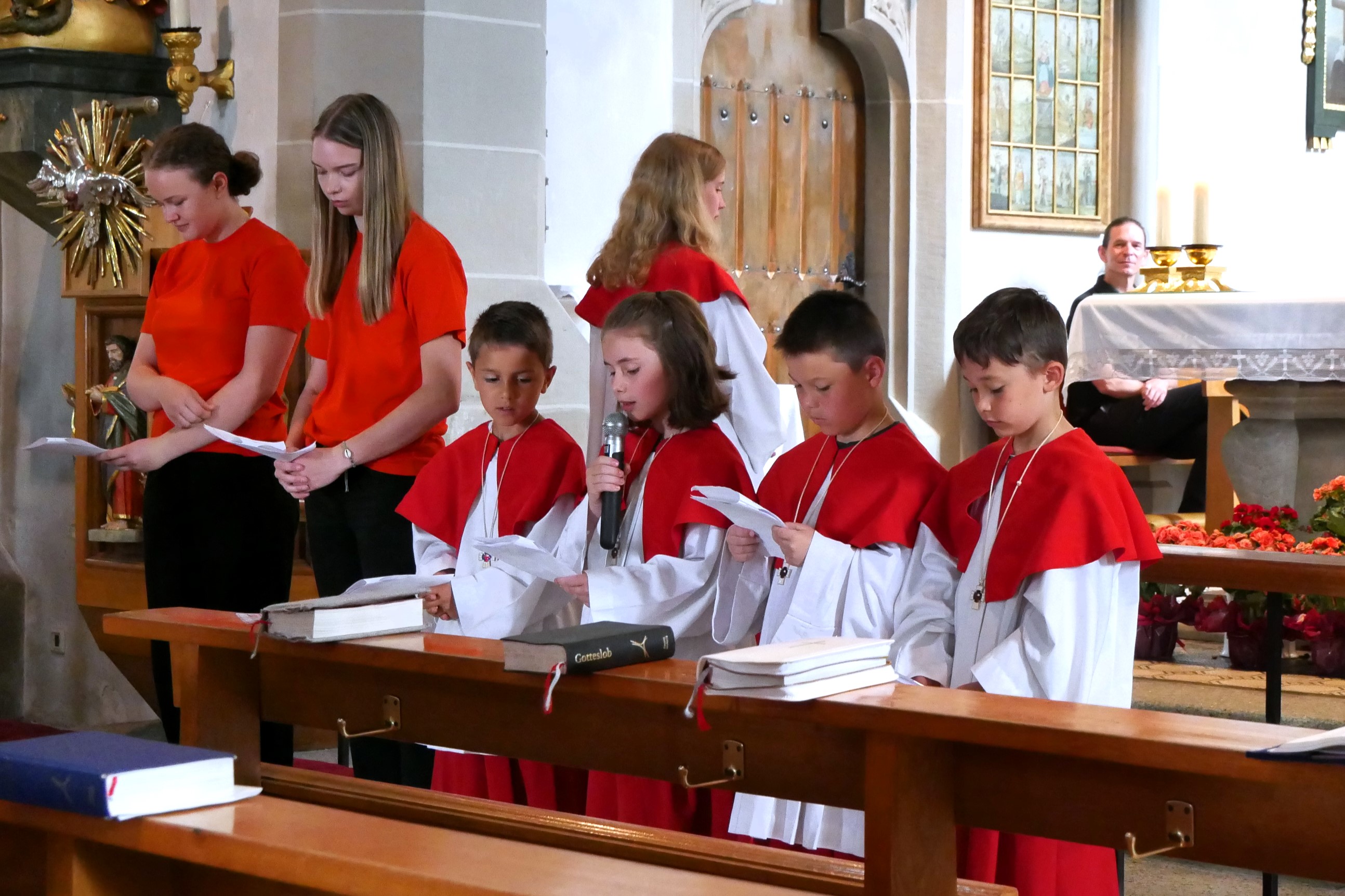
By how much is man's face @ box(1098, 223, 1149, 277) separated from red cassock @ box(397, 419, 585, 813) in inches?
201

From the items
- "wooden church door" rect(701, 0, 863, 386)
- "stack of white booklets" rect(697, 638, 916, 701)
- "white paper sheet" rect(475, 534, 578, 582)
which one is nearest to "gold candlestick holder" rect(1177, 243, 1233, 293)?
"wooden church door" rect(701, 0, 863, 386)

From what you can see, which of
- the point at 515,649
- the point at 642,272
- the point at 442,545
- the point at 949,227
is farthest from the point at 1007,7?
the point at 515,649

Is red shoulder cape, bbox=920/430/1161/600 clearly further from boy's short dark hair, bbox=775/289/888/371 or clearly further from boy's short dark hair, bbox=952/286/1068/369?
boy's short dark hair, bbox=775/289/888/371

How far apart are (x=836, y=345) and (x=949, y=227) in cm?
574

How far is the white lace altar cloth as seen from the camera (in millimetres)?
5707

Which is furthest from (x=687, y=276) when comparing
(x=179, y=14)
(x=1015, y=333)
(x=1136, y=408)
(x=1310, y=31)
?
(x=1310, y=31)

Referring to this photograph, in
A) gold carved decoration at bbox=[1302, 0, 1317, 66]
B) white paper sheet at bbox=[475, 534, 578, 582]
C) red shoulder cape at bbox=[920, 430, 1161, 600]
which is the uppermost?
gold carved decoration at bbox=[1302, 0, 1317, 66]

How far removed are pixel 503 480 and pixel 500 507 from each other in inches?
2.4

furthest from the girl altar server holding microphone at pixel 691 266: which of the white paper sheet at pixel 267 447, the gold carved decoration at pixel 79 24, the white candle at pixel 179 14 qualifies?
the gold carved decoration at pixel 79 24

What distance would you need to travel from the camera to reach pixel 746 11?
316 inches

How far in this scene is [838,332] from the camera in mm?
2965

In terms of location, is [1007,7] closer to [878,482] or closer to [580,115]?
[580,115]

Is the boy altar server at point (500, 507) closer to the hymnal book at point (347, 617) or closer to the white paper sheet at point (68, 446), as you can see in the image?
the hymnal book at point (347, 617)

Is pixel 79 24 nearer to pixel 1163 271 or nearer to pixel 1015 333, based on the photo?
pixel 1015 333
